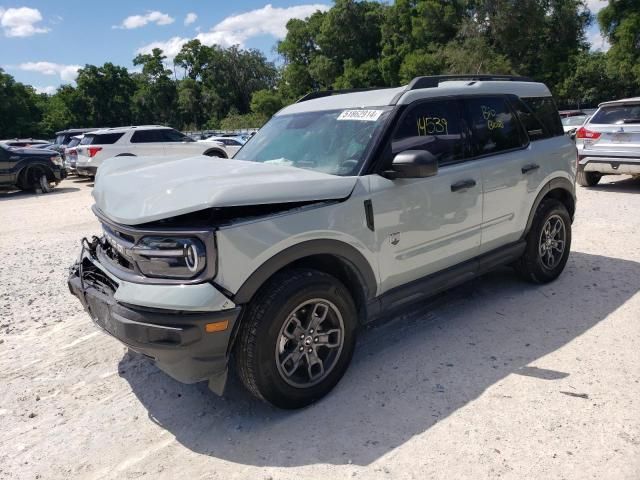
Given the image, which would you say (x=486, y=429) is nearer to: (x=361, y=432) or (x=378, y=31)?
(x=361, y=432)

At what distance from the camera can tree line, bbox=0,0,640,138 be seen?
128 feet

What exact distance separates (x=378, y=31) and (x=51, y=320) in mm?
67266

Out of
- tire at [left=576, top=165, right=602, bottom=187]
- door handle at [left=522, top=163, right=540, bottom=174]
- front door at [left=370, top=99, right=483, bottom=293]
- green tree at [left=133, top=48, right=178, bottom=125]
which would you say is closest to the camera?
front door at [left=370, top=99, right=483, bottom=293]

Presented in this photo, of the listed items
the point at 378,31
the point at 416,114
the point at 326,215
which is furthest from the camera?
the point at 378,31

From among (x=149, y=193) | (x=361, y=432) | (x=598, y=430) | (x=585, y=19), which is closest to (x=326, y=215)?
(x=149, y=193)

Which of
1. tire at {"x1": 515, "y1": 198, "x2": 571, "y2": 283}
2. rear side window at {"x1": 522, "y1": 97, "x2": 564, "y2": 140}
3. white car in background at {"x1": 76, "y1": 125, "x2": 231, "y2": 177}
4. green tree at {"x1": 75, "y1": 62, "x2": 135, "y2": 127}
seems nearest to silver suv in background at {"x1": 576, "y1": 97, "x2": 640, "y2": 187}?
rear side window at {"x1": 522, "y1": 97, "x2": 564, "y2": 140}

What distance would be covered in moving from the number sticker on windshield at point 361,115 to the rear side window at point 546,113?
188cm

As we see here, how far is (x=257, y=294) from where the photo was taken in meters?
2.79

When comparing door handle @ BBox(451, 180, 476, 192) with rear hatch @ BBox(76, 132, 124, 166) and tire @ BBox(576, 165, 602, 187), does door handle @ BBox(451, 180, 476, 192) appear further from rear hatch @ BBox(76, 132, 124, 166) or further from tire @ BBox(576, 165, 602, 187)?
rear hatch @ BBox(76, 132, 124, 166)

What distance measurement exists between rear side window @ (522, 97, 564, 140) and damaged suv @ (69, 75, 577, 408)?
0.66 ft

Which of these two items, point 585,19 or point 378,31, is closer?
point 585,19

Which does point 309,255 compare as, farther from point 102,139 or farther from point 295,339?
point 102,139

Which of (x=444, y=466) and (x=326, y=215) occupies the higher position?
(x=326, y=215)

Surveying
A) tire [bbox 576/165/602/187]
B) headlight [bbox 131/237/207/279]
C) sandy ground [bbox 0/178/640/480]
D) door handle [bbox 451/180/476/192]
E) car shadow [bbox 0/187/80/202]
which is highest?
door handle [bbox 451/180/476/192]
